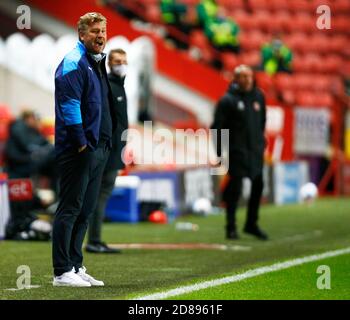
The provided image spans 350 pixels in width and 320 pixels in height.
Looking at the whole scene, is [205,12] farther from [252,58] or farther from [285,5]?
[285,5]

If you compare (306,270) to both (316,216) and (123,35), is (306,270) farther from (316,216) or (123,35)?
(123,35)

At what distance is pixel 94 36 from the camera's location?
832 centimetres

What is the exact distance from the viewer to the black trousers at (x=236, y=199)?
13.1m

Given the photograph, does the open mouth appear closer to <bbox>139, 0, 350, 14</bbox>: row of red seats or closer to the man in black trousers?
the man in black trousers

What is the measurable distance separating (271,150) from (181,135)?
8.02 feet

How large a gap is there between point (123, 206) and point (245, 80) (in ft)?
12.8

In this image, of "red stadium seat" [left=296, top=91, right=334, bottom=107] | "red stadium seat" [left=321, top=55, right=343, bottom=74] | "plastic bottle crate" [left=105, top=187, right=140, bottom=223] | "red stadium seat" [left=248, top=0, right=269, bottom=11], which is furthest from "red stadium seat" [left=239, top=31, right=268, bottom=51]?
"plastic bottle crate" [left=105, top=187, right=140, bottom=223]

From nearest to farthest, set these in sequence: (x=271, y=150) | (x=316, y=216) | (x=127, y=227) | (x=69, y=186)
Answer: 1. (x=69, y=186)
2. (x=127, y=227)
3. (x=316, y=216)
4. (x=271, y=150)

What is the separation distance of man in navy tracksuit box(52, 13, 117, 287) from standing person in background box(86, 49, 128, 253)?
8.25ft

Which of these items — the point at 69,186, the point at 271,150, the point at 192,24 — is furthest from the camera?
the point at 192,24

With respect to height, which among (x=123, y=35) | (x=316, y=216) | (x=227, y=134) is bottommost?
(x=316, y=216)

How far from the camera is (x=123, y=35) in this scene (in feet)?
76.0

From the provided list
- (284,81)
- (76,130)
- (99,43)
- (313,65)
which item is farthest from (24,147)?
(313,65)

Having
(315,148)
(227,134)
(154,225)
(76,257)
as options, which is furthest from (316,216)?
(76,257)
